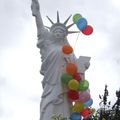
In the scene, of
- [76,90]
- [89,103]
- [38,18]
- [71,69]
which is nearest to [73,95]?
[76,90]

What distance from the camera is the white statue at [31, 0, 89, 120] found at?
1480 cm

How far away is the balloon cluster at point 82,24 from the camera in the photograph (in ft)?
48.1

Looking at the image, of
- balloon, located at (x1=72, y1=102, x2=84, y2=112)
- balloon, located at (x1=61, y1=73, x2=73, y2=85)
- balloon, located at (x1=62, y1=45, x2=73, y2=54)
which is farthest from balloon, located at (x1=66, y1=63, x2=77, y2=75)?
balloon, located at (x1=72, y1=102, x2=84, y2=112)

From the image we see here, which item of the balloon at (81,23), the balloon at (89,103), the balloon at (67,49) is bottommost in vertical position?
the balloon at (89,103)

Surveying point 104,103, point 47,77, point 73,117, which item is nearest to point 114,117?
point 104,103

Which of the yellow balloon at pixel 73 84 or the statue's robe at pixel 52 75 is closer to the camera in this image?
the yellow balloon at pixel 73 84

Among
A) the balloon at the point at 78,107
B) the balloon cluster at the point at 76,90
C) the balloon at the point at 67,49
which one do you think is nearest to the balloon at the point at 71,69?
the balloon cluster at the point at 76,90

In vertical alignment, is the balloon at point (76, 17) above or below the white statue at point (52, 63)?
above

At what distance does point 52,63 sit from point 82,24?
1.18m

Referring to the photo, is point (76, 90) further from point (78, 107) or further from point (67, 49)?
point (67, 49)

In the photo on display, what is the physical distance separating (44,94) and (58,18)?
5.93ft

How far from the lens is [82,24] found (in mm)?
14680

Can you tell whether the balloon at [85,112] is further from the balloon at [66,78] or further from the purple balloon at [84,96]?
the balloon at [66,78]

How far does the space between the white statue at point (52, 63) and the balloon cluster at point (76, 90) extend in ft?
0.93
